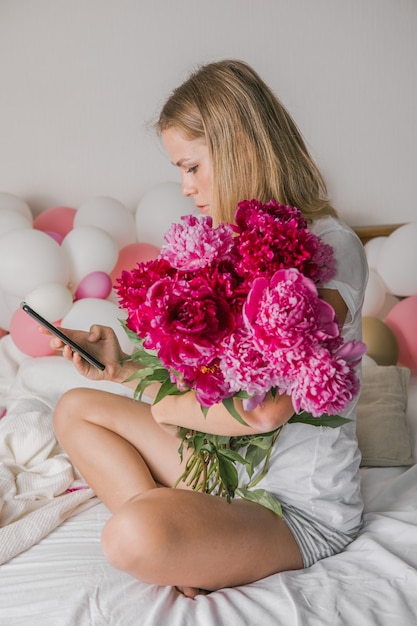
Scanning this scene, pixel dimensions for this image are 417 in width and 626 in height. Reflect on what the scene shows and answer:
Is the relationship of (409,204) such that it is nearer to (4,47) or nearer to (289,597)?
(4,47)

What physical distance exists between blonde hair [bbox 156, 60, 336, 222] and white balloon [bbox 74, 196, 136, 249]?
1.08 metres

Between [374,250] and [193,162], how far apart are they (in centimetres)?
118

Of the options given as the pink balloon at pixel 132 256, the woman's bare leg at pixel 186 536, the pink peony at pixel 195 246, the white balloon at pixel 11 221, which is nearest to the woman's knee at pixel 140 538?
the woman's bare leg at pixel 186 536

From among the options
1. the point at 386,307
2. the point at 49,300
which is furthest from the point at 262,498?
the point at 386,307

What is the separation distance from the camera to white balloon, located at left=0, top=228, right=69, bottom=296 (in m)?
2.27

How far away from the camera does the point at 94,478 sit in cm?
159

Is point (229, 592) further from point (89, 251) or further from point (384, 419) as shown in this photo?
point (89, 251)

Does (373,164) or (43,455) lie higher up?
(373,164)

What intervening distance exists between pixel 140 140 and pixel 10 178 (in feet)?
1.67

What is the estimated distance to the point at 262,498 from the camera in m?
1.38

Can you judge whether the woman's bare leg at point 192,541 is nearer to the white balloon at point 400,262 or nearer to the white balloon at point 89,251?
the white balloon at point 89,251

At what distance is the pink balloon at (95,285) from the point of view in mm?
2387

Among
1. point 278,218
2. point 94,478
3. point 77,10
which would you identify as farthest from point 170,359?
point 77,10

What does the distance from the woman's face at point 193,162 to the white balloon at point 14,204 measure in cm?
121
